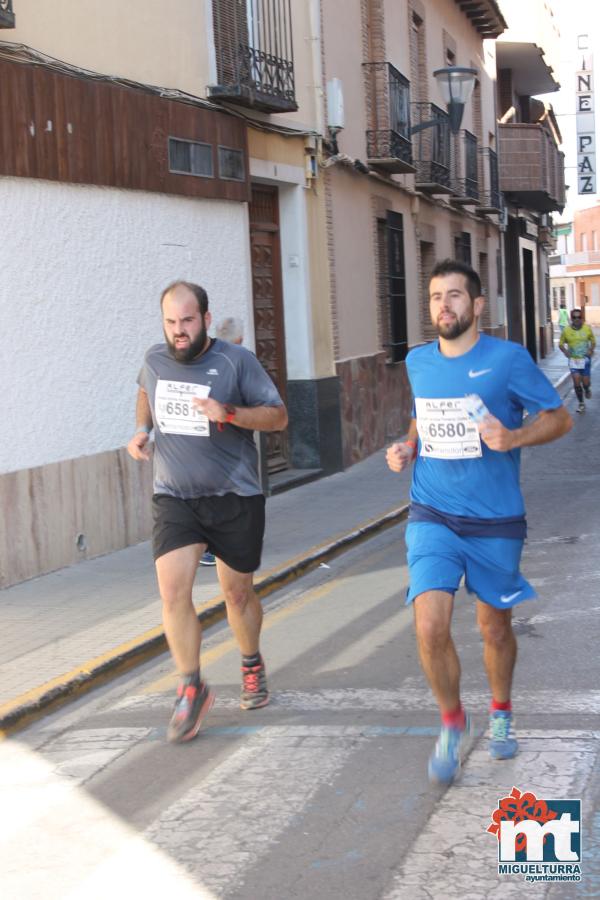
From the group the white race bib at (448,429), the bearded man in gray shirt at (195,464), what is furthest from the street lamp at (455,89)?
the white race bib at (448,429)

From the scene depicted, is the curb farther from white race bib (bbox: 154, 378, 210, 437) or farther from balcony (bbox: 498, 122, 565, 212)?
balcony (bbox: 498, 122, 565, 212)

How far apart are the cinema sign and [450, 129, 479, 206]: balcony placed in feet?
48.0

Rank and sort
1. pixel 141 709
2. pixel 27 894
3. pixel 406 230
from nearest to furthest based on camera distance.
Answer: pixel 27 894
pixel 141 709
pixel 406 230

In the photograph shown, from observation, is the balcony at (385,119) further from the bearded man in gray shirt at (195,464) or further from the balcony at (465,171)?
the bearded man in gray shirt at (195,464)

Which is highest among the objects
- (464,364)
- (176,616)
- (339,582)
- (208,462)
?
(464,364)

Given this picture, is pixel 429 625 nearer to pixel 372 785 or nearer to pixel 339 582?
pixel 372 785

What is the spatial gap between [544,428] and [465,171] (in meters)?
21.6

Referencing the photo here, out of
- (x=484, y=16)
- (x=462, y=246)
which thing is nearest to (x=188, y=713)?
(x=462, y=246)

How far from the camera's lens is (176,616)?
5793 mm

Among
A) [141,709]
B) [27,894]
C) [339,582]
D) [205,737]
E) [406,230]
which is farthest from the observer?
[406,230]

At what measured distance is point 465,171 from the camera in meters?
25.8

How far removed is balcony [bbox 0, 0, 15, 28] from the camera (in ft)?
30.2

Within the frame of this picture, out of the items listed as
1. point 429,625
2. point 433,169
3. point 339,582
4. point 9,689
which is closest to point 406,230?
point 433,169

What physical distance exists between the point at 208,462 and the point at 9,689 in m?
1.70
